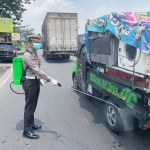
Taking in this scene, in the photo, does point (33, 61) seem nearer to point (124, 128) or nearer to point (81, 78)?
point (124, 128)

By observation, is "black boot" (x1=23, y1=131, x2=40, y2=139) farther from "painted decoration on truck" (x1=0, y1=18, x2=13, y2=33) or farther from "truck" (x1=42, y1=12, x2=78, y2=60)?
"painted decoration on truck" (x1=0, y1=18, x2=13, y2=33)

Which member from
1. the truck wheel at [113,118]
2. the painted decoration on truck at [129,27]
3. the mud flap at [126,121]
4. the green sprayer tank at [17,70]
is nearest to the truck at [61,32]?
the painted decoration on truck at [129,27]

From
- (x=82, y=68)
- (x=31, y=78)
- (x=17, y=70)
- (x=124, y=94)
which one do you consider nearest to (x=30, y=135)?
(x=31, y=78)

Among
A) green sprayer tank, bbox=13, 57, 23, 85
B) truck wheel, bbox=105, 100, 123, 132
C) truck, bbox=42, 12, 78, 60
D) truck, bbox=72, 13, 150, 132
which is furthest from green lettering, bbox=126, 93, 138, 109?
truck, bbox=42, 12, 78, 60

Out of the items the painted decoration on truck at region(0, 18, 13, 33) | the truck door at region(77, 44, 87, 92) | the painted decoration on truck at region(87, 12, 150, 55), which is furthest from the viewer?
the painted decoration on truck at region(0, 18, 13, 33)

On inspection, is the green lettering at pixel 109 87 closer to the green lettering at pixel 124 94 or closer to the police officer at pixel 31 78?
the green lettering at pixel 124 94

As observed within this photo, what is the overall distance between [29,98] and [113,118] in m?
1.68

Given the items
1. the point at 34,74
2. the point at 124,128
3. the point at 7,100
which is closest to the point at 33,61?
the point at 34,74

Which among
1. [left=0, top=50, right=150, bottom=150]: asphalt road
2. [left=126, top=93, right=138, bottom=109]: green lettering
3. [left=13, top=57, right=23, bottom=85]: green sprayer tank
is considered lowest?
[left=0, top=50, right=150, bottom=150]: asphalt road

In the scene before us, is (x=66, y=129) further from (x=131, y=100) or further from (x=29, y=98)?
(x=131, y=100)

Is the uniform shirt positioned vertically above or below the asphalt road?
above

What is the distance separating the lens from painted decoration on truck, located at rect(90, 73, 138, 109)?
3.41 m

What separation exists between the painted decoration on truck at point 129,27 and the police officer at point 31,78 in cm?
141

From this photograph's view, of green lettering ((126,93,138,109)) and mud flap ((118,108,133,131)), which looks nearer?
green lettering ((126,93,138,109))
